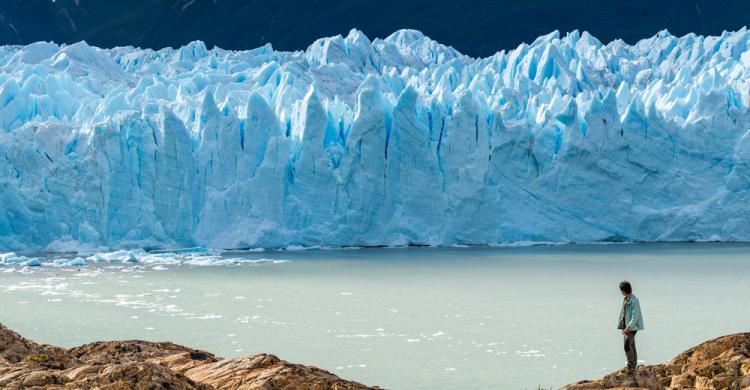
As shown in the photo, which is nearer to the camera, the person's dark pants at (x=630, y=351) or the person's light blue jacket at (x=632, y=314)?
the person's dark pants at (x=630, y=351)

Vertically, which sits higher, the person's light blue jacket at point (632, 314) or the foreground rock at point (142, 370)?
the person's light blue jacket at point (632, 314)

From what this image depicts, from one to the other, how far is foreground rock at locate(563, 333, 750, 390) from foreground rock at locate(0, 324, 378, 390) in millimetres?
1478

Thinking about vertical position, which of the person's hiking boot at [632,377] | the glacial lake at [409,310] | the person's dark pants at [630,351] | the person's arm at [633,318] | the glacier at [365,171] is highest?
the glacier at [365,171]

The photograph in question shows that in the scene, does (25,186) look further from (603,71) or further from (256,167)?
(603,71)

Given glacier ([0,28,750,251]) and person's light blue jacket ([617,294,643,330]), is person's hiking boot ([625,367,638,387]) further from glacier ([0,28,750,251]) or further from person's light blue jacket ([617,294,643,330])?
glacier ([0,28,750,251])

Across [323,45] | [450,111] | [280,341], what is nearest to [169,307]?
[280,341]

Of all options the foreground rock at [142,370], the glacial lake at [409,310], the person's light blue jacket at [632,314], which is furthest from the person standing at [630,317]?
the glacial lake at [409,310]

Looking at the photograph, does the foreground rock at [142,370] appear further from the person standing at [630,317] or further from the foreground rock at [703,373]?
the person standing at [630,317]

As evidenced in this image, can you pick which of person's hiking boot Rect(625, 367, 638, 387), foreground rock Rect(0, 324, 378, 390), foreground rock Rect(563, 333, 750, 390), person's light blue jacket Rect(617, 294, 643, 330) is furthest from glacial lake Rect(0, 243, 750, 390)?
foreground rock Rect(0, 324, 378, 390)

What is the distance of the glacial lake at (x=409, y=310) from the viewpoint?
29.7 ft

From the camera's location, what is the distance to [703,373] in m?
5.21

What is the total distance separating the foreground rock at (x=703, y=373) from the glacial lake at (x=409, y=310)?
6.73ft

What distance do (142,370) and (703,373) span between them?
3.11m

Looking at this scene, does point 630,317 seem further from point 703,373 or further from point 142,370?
point 142,370
